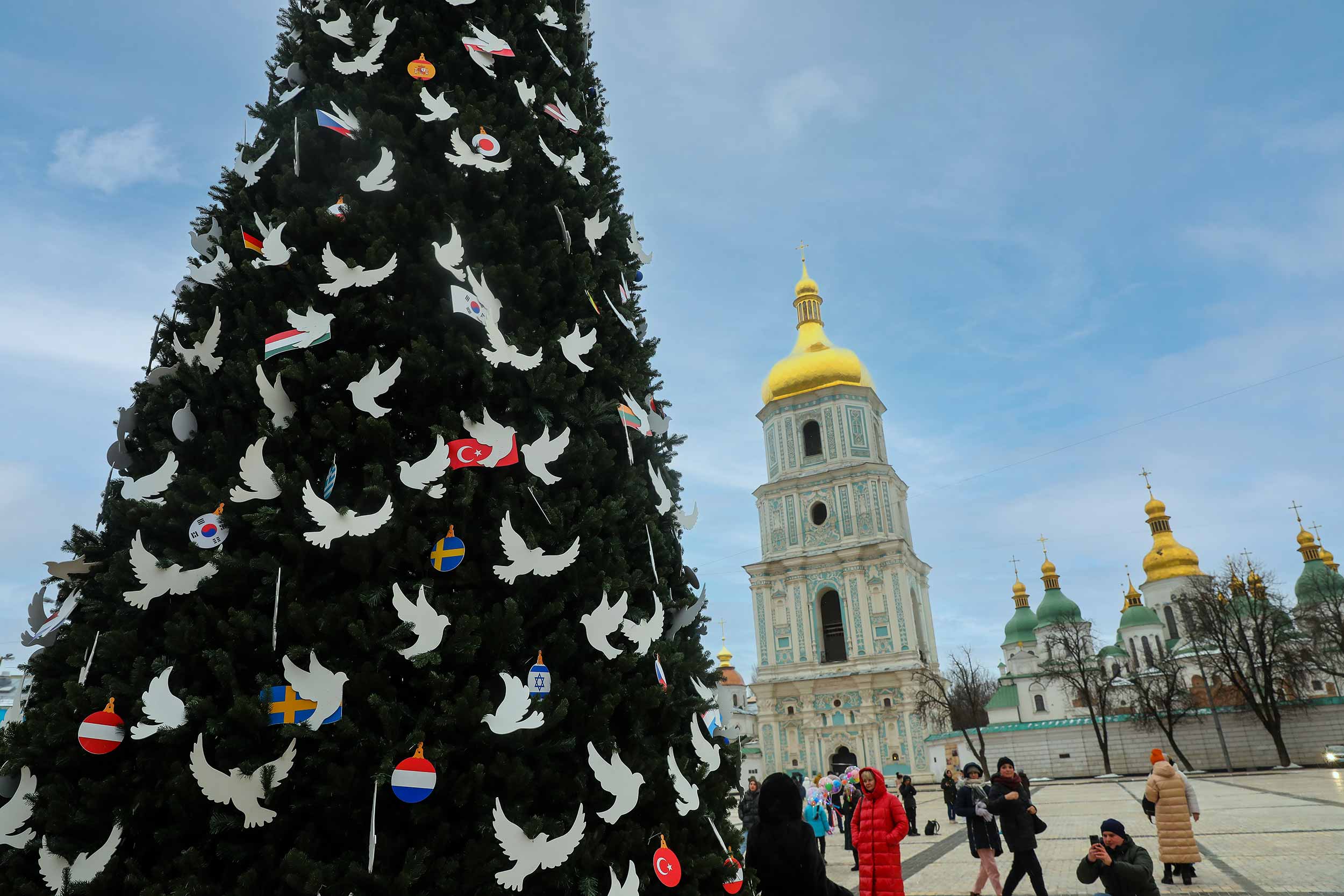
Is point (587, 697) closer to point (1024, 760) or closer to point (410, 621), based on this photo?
point (410, 621)

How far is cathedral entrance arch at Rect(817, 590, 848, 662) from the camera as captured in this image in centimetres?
4256

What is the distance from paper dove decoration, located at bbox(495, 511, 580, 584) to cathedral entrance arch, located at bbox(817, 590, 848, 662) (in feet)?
136

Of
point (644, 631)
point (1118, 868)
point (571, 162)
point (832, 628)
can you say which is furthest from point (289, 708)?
point (832, 628)

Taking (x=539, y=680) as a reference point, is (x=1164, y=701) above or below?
above

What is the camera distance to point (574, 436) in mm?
2904

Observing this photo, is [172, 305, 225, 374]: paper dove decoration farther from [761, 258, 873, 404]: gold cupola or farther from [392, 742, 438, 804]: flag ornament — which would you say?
[761, 258, 873, 404]: gold cupola

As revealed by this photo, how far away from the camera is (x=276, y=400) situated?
2.59m

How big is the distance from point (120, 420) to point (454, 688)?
1.60 meters

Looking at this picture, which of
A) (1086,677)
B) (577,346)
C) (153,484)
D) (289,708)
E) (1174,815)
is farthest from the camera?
(1086,677)

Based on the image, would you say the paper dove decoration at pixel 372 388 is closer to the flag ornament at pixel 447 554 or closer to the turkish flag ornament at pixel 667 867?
the flag ornament at pixel 447 554

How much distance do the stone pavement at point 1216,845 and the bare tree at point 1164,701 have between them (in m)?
15.2

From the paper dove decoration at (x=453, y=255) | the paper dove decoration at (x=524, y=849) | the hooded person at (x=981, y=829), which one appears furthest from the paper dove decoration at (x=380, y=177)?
the hooded person at (x=981, y=829)

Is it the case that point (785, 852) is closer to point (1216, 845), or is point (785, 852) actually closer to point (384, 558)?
point (384, 558)

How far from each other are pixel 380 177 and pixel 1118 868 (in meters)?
4.95
